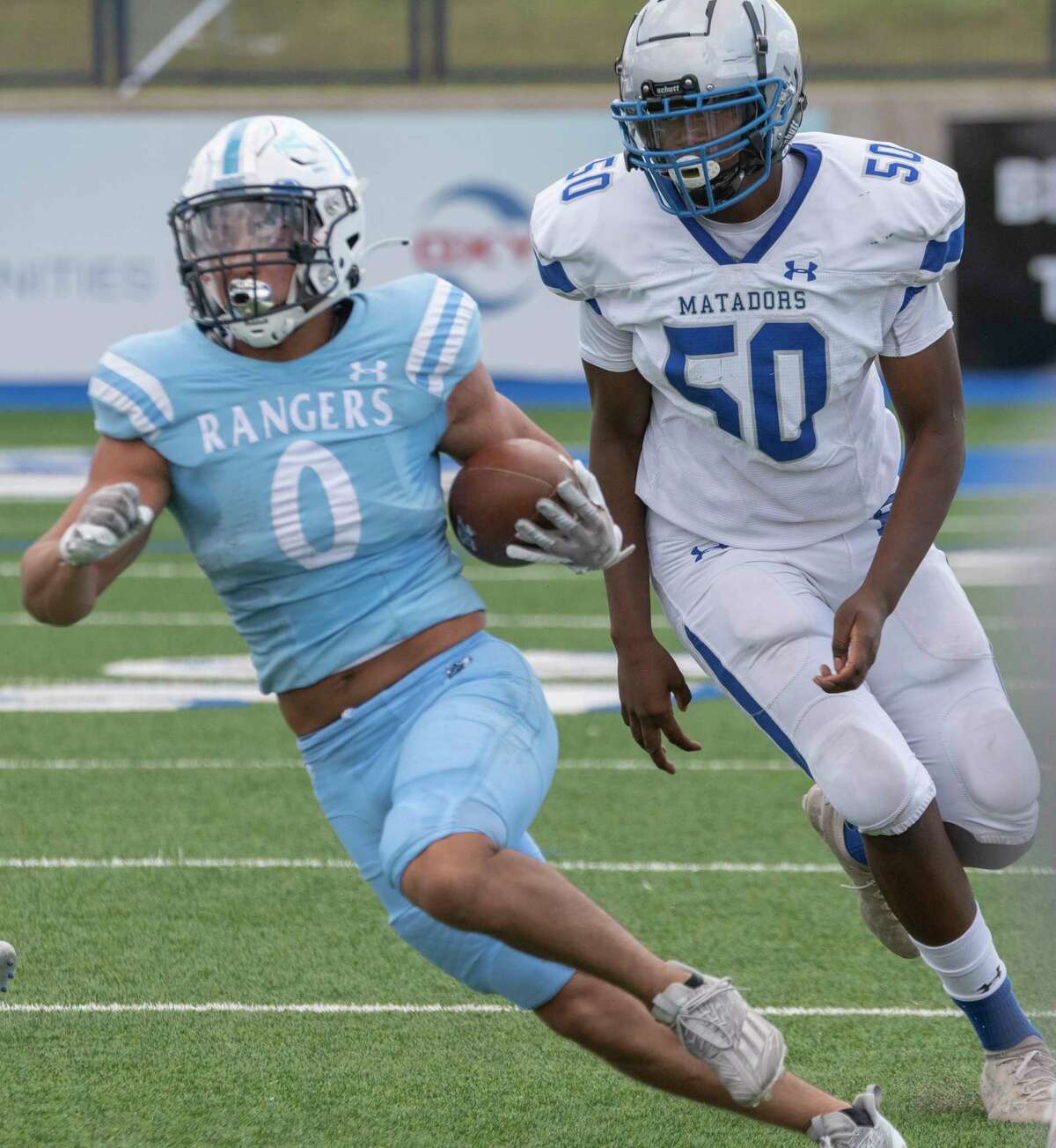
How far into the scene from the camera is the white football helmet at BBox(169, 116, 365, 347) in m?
3.00

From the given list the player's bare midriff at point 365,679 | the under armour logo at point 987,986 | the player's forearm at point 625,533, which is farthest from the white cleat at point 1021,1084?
the player's bare midriff at point 365,679

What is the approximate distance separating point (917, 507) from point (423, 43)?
14.2 meters

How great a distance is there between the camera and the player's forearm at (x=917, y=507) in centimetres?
317

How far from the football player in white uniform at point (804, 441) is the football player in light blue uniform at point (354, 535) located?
1.10 ft

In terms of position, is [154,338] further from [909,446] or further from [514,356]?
[514,356]

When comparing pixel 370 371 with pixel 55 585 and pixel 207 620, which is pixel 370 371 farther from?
pixel 207 620

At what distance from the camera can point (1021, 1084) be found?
324 centimetres

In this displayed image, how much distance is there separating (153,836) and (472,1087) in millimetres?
1838

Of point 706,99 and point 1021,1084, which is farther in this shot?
point 1021,1084

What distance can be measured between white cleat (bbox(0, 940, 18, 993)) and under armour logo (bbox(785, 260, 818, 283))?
1845mm

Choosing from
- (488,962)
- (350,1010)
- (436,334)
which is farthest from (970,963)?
(436,334)

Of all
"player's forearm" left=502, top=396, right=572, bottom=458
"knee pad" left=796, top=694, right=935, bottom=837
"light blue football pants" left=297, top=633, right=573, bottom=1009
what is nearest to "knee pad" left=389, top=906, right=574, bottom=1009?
"light blue football pants" left=297, top=633, right=573, bottom=1009

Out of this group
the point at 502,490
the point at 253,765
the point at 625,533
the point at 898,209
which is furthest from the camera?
the point at 253,765

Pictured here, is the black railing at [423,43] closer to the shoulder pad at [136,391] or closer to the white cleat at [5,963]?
the white cleat at [5,963]
